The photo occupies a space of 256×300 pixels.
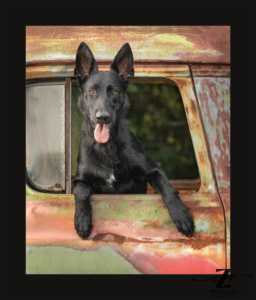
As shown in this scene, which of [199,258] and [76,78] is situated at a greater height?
[76,78]

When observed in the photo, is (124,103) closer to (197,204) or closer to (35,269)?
(197,204)

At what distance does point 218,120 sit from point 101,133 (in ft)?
2.76

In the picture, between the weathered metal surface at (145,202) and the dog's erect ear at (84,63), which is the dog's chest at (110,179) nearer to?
the weathered metal surface at (145,202)

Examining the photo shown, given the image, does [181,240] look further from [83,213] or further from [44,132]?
[44,132]

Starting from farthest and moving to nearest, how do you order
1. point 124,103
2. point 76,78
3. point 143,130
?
point 143,130 < point 124,103 < point 76,78

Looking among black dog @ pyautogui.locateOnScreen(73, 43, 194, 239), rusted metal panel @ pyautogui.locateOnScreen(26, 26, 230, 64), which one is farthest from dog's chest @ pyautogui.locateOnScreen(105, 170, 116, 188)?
rusted metal panel @ pyautogui.locateOnScreen(26, 26, 230, 64)

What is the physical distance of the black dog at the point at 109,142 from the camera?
219cm

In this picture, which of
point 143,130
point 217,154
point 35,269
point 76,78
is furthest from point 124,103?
point 143,130

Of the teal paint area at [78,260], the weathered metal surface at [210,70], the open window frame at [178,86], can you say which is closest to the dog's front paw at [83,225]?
the teal paint area at [78,260]

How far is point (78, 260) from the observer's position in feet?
6.19

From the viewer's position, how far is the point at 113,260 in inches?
73.6

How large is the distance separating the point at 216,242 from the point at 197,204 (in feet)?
0.85

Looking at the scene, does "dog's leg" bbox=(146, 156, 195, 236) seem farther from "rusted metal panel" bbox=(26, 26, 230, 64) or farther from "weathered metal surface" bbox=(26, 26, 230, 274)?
"rusted metal panel" bbox=(26, 26, 230, 64)

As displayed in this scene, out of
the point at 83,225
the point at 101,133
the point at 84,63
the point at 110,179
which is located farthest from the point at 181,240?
the point at 84,63
